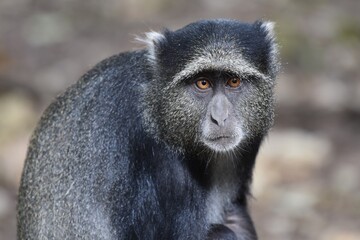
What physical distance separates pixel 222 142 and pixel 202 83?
0.46 metres

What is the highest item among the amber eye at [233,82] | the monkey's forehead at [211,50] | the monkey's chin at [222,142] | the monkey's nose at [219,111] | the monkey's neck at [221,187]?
the monkey's forehead at [211,50]

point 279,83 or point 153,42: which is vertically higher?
point 279,83

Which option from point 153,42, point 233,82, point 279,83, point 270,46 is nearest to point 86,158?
point 153,42

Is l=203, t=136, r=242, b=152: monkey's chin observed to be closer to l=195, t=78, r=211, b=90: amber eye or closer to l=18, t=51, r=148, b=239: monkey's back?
l=195, t=78, r=211, b=90: amber eye

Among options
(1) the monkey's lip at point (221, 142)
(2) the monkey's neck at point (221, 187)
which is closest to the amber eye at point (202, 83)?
(1) the monkey's lip at point (221, 142)

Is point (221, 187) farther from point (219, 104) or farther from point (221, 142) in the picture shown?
point (219, 104)

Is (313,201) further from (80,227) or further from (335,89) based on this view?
(80,227)

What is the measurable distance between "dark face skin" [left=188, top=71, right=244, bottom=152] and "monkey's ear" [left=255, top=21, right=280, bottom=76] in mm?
367

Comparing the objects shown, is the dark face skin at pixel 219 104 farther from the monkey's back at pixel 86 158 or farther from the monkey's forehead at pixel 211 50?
the monkey's back at pixel 86 158

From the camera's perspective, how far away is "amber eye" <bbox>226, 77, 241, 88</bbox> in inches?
256

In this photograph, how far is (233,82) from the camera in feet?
21.3

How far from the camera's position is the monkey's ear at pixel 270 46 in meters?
6.75

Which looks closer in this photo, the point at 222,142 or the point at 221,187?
the point at 222,142

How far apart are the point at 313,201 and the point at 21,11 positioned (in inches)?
241
